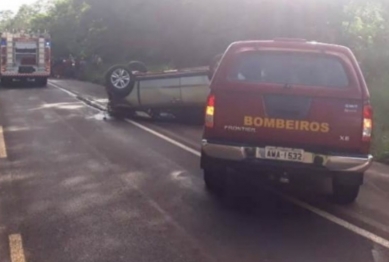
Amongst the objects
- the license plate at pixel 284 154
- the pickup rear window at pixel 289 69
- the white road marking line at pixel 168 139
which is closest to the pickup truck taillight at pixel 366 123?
the pickup rear window at pixel 289 69

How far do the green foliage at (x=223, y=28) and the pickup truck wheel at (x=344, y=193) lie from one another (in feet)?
12.6

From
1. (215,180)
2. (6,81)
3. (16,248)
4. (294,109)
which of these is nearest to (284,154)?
(294,109)

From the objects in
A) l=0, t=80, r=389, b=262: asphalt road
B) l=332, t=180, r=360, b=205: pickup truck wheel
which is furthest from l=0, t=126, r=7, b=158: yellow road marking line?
l=332, t=180, r=360, b=205: pickup truck wheel

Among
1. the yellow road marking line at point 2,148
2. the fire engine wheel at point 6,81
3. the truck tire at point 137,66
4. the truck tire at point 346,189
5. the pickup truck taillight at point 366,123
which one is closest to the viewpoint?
the pickup truck taillight at point 366,123

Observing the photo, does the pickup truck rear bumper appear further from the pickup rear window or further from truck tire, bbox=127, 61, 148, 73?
truck tire, bbox=127, 61, 148, 73

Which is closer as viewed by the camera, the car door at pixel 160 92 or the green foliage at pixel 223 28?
the car door at pixel 160 92

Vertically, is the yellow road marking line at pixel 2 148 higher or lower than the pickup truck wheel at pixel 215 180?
lower

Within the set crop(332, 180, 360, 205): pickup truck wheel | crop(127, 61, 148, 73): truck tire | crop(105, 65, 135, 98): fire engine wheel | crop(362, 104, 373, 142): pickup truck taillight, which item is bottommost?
crop(332, 180, 360, 205): pickup truck wheel

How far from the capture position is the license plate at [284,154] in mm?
7762

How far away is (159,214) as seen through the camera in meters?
7.68

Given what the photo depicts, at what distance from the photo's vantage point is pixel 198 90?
52.7ft

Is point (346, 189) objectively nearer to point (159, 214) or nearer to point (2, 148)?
point (159, 214)

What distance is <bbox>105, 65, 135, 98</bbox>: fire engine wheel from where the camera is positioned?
667 inches

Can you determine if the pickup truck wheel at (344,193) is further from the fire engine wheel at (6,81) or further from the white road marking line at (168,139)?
the fire engine wheel at (6,81)
